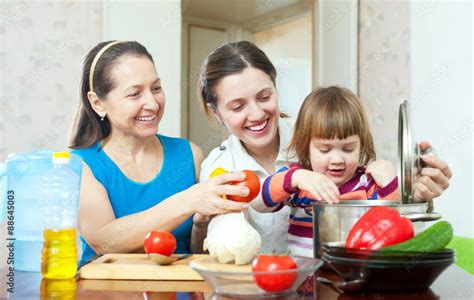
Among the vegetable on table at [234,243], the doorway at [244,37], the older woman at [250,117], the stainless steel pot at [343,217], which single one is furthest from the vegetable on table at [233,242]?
the doorway at [244,37]

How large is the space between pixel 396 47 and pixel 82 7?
5.54 ft

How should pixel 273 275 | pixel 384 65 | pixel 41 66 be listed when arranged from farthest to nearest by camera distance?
pixel 384 65 → pixel 41 66 → pixel 273 275

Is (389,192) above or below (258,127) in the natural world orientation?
below

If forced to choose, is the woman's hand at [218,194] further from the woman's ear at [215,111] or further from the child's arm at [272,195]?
the woman's ear at [215,111]

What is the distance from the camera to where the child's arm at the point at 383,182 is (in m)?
1.34

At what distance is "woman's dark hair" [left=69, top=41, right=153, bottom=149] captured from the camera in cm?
164

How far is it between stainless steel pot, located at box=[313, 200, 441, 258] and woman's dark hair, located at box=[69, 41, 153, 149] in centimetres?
86

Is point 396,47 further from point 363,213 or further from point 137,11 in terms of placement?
point 363,213

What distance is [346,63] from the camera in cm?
322

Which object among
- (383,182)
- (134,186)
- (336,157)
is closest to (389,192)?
(383,182)

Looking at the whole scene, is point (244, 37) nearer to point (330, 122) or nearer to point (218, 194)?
point (330, 122)

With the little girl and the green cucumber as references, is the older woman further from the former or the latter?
the green cucumber

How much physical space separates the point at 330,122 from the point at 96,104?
2.38ft

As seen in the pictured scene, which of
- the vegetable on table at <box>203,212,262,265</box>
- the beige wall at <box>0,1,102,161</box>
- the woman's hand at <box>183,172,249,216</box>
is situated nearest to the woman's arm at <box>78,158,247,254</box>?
the woman's hand at <box>183,172,249,216</box>
